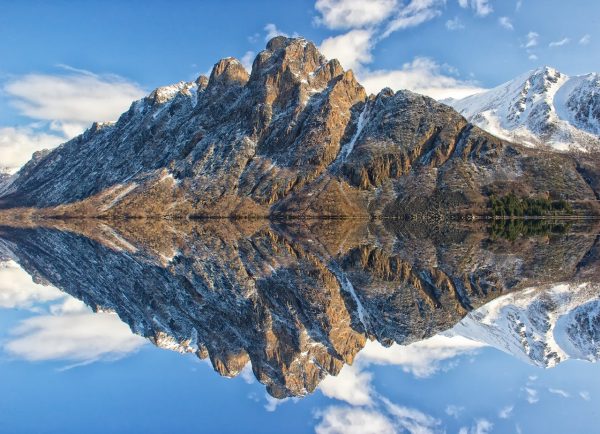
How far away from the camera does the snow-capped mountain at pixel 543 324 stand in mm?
30156

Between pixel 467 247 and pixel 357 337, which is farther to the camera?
pixel 467 247

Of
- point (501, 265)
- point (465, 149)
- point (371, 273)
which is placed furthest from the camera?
point (465, 149)

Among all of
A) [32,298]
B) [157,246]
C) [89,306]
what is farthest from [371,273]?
[157,246]

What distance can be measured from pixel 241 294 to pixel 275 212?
147m

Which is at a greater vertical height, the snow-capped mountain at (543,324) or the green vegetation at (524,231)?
the green vegetation at (524,231)

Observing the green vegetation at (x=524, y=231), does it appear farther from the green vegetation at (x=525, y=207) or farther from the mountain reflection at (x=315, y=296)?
the green vegetation at (x=525, y=207)

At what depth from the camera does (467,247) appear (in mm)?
74688

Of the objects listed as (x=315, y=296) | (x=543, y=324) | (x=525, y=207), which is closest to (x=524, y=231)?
(x=525, y=207)

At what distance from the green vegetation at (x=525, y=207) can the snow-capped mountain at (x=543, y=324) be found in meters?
128

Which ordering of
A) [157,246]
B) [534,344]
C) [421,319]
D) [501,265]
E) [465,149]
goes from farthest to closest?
[465,149], [157,246], [501,265], [421,319], [534,344]

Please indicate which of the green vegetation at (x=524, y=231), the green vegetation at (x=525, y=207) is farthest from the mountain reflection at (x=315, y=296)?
the green vegetation at (x=525, y=207)

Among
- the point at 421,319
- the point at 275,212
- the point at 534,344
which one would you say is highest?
the point at 275,212

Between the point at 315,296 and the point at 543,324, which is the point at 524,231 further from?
the point at 315,296

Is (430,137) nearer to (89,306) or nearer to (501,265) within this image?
(501,265)
